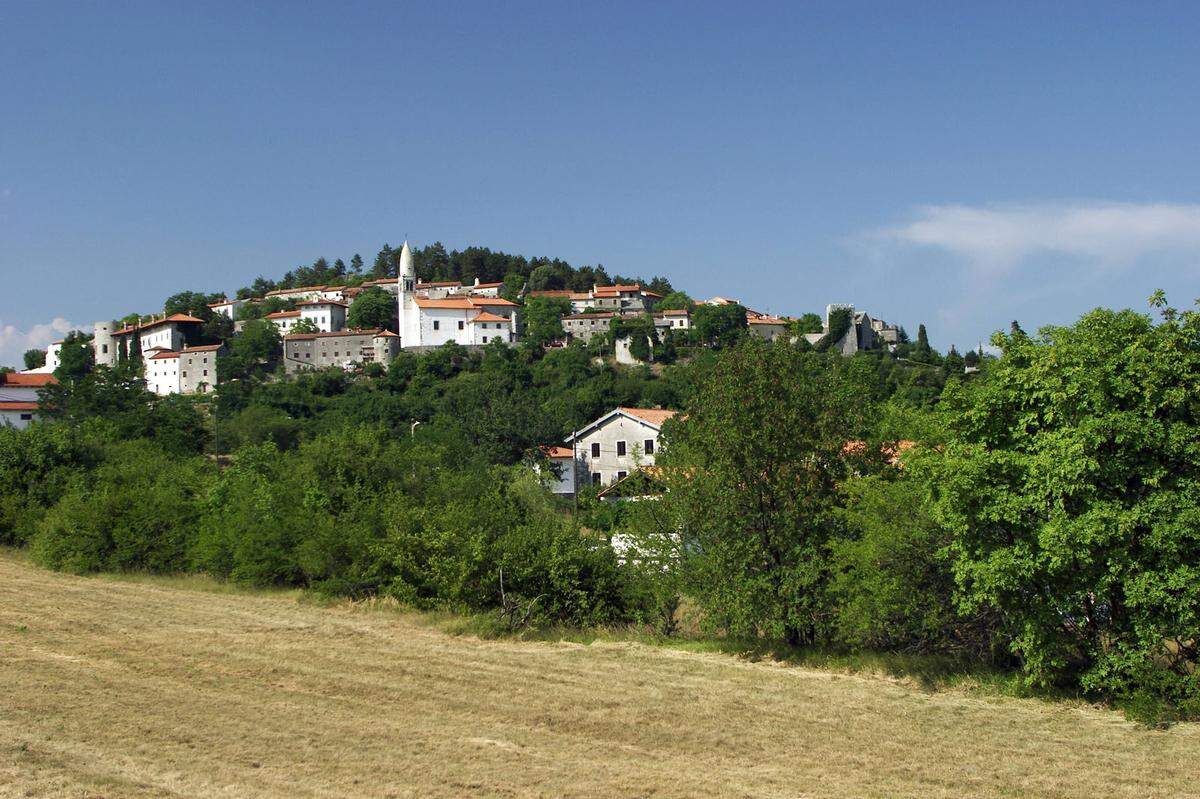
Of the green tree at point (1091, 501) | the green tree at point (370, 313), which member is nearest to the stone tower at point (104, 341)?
the green tree at point (370, 313)

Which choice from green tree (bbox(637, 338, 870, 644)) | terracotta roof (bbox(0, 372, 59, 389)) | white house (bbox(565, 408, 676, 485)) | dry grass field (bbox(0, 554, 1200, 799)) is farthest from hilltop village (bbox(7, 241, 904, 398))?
dry grass field (bbox(0, 554, 1200, 799))

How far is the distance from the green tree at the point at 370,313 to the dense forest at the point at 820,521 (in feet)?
368

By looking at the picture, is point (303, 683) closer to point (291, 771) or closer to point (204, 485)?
point (291, 771)

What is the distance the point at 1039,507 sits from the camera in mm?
13664

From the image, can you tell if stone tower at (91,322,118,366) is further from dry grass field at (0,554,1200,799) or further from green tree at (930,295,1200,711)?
green tree at (930,295,1200,711)

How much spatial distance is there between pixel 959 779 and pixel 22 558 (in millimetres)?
29455

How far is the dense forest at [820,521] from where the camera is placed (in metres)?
13.5

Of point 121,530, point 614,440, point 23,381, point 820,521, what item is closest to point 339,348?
point 23,381

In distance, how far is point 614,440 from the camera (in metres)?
70.2

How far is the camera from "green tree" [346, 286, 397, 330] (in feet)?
475

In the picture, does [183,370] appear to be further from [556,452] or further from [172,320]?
[556,452]

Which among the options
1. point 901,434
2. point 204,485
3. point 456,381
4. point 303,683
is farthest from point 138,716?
point 456,381

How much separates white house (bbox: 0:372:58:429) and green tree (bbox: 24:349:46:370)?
2331 inches

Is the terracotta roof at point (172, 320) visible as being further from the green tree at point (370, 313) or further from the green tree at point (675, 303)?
the green tree at point (675, 303)
